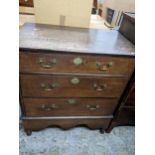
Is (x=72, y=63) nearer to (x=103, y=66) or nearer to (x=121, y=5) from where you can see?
(x=103, y=66)

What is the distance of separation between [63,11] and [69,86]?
0.58m

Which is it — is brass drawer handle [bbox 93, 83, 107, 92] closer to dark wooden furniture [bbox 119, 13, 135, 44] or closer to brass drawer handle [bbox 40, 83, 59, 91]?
brass drawer handle [bbox 40, 83, 59, 91]

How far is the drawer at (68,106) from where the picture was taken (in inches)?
48.8

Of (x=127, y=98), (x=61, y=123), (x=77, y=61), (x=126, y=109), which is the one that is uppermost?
(x=77, y=61)

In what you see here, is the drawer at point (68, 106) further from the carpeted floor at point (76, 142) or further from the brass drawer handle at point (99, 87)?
the carpeted floor at point (76, 142)

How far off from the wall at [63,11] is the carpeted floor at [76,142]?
96cm

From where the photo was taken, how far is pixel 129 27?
122 centimetres

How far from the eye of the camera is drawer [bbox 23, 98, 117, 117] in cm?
124

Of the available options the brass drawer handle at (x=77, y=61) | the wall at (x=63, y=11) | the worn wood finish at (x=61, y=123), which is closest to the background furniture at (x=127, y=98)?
the worn wood finish at (x=61, y=123)

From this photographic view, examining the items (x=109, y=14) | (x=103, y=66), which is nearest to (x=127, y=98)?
(x=103, y=66)

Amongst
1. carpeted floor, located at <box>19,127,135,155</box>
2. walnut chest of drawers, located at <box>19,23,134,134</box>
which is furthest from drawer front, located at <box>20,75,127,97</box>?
carpeted floor, located at <box>19,127,135,155</box>
